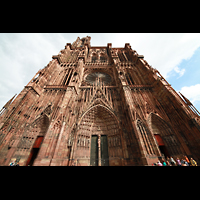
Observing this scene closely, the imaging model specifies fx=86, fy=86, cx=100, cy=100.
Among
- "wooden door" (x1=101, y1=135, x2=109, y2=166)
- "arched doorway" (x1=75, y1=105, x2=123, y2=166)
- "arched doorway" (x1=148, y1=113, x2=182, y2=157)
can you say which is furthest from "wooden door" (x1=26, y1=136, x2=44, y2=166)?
"arched doorway" (x1=148, y1=113, x2=182, y2=157)

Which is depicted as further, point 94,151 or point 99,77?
point 99,77

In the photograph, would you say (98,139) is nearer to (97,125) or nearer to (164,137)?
(97,125)

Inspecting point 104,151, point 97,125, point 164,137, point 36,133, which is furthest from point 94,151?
point 164,137

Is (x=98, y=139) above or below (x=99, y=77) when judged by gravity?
below

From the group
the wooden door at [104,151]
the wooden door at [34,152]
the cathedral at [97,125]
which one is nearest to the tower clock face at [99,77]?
the cathedral at [97,125]

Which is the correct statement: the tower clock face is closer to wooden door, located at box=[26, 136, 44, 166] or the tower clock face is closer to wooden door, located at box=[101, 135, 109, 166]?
wooden door, located at box=[101, 135, 109, 166]

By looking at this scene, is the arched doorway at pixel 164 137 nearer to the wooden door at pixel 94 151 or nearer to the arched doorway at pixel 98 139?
the arched doorway at pixel 98 139

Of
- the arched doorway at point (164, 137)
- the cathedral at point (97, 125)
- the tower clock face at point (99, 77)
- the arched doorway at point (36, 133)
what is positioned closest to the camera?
the cathedral at point (97, 125)

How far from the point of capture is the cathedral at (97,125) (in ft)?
22.3

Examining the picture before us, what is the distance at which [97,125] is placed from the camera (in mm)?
9922

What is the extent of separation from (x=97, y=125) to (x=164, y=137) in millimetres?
6692
